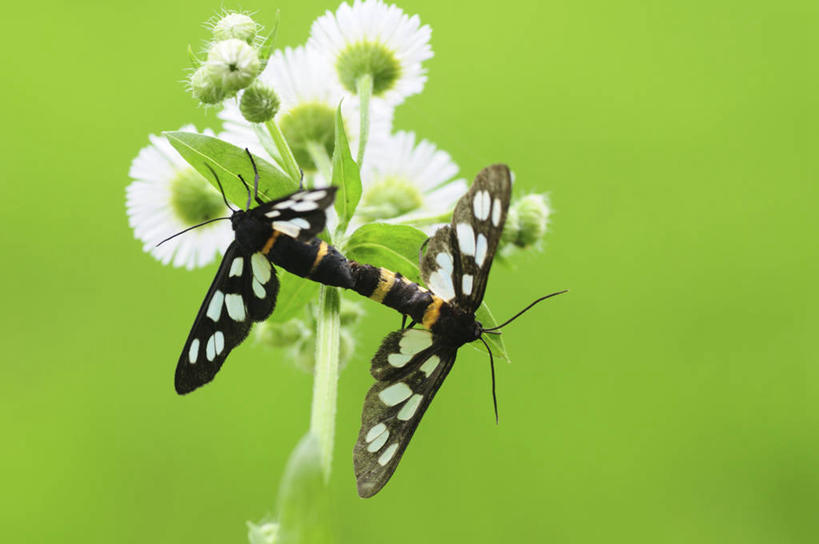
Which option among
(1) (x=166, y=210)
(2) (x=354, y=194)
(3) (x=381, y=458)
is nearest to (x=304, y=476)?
(3) (x=381, y=458)

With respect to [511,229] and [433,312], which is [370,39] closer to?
[511,229]

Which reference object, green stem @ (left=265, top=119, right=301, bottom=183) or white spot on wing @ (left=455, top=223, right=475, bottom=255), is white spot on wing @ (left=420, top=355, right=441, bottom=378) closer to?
white spot on wing @ (left=455, top=223, right=475, bottom=255)

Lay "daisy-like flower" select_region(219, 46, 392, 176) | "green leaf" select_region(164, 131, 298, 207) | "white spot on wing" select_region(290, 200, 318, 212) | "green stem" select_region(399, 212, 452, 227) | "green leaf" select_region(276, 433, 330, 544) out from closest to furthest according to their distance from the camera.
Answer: "green leaf" select_region(276, 433, 330, 544), "white spot on wing" select_region(290, 200, 318, 212), "green leaf" select_region(164, 131, 298, 207), "green stem" select_region(399, 212, 452, 227), "daisy-like flower" select_region(219, 46, 392, 176)

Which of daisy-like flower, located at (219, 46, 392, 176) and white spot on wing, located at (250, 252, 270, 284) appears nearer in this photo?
white spot on wing, located at (250, 252, 270, 284)

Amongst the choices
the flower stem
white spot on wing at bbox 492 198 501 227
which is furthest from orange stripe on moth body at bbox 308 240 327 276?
white spot on wing at bbox 492 198 501 227

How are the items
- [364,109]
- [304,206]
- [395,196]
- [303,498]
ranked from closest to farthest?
[303,498] → [304,206] → [364,109] → [395,196]

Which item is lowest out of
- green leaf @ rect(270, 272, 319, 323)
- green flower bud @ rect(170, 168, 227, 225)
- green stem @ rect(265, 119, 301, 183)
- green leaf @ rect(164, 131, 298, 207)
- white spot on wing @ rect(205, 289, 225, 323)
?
white spot on wing @ rect(205, 289, 225, 323)

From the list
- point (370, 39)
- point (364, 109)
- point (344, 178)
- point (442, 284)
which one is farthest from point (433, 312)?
point (370, 39)
